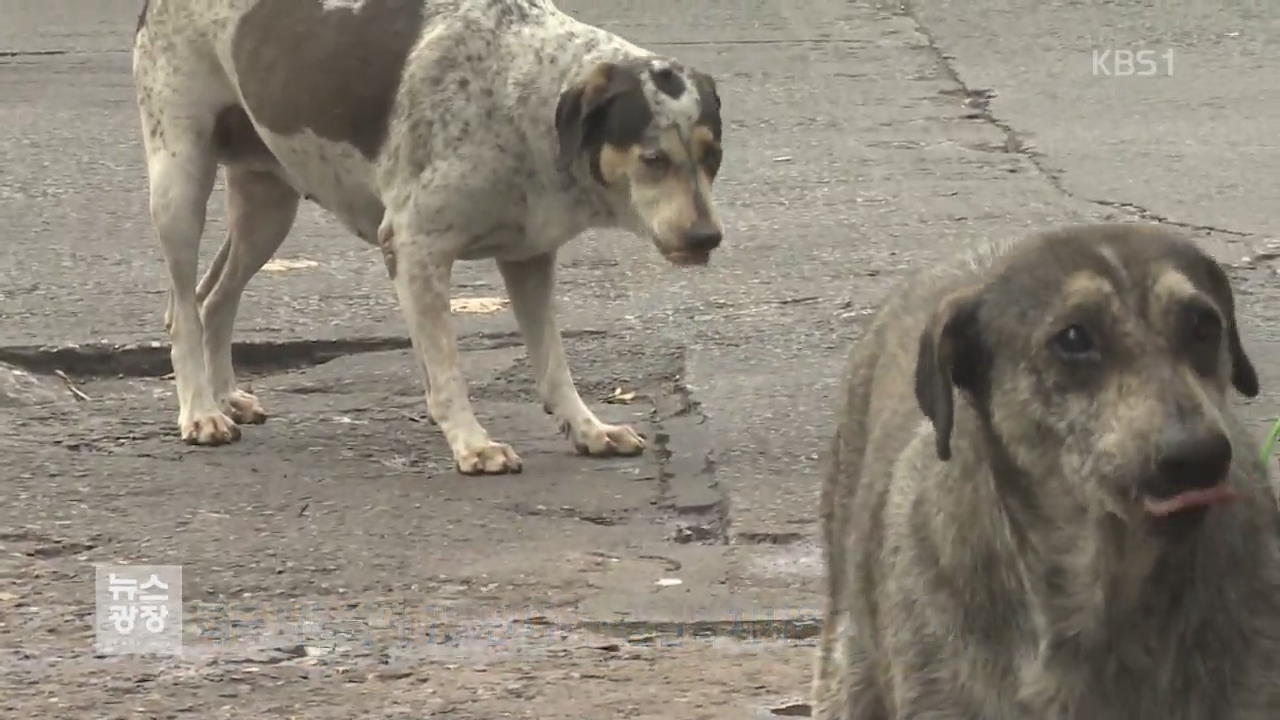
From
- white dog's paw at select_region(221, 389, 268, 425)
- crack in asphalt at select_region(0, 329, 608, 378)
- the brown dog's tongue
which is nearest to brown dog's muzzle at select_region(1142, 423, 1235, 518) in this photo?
the brown dog's tongue

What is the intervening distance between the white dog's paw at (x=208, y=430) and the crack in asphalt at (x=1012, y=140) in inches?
157

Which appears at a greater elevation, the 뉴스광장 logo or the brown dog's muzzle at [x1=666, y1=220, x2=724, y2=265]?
the brown dog's muzzle at [x1=666, y1=220, x2=724, y2=265]

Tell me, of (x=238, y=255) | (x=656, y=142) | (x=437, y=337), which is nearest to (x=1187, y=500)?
(x=656, y=142)

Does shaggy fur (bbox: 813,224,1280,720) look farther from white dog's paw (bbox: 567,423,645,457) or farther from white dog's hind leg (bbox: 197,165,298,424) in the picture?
white dog's hind leg (bbox: 197,165,298,424)

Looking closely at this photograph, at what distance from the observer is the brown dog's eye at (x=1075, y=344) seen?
3.12 metres

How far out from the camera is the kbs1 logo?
12906mm

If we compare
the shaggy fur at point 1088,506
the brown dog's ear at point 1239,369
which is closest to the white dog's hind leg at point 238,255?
the shaggy fur at point 1088,506

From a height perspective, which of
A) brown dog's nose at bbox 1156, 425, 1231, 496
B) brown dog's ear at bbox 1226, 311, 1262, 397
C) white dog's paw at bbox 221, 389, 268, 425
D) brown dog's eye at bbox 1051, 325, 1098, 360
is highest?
brown dog's eye at bbox 1051, 325, 1098, 360

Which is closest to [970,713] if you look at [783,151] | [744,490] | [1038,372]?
[1038,372]

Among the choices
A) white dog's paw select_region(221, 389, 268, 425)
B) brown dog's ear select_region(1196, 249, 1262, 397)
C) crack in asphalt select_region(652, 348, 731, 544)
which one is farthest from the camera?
white dog's paw select_region(221, 389, 268, 425)

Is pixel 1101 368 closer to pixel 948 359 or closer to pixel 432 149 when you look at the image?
pixel 948 359

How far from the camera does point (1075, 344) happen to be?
314cm

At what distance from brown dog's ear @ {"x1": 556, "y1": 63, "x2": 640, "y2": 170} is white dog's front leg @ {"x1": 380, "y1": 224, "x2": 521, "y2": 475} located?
0.52m

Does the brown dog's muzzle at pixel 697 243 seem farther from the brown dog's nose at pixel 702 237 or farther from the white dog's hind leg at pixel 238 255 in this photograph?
the white dog's hind leg at pixel 238 255
